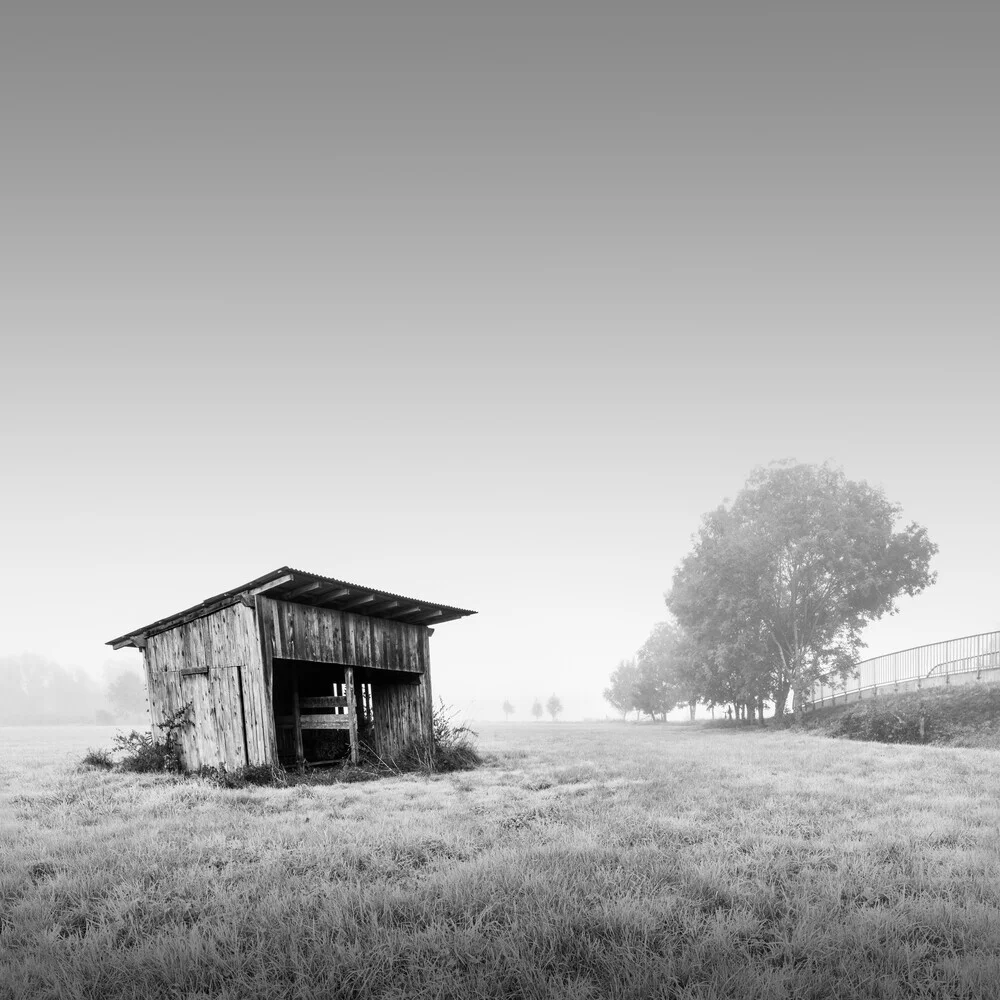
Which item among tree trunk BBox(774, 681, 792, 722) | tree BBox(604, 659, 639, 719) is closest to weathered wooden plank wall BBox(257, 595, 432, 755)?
tree trunk BBox(774, 681, 792, 722)

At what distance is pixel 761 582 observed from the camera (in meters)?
39.3

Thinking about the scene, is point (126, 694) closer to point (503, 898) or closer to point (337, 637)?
point (337, 637)

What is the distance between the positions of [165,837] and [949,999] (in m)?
8.39

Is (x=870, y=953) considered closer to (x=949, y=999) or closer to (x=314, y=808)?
(x=949, y=999)

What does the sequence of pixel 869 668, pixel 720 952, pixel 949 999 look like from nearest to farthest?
pixel 949 999 → pixel 720 952 → pixel 869 668

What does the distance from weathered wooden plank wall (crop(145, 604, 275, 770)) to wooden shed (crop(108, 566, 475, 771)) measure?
0.07 ft

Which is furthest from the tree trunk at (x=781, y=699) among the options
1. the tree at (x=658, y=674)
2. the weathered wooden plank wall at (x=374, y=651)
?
the weathered wooden plank wall at (x=374, y=651)

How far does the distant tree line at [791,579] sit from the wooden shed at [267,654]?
25116 mm

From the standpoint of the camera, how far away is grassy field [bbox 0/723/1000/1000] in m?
4.76

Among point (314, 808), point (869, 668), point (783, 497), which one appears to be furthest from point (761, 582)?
point (314, 808)

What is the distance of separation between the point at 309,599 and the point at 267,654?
65.9 inches

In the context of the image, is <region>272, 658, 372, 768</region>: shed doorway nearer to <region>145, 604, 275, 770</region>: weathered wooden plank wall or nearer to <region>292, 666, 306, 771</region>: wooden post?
<region>292, 666, 306, 771</region>: wooden post

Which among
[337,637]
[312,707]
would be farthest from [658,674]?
[337,637]

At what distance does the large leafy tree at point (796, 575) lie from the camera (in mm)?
38219
